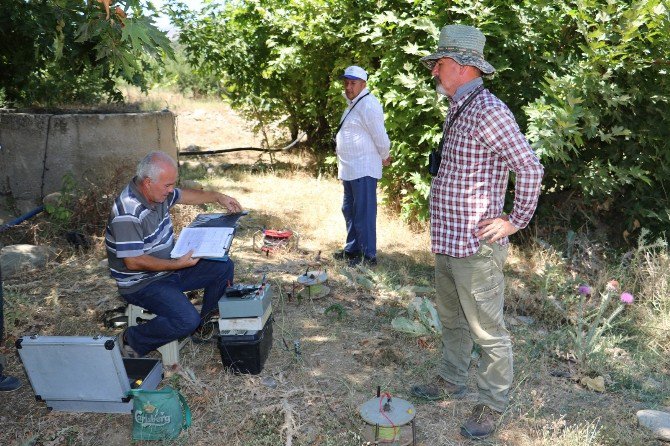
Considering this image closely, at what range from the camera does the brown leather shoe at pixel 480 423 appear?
3506mm

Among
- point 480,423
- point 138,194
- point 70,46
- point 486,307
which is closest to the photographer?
point 486,307

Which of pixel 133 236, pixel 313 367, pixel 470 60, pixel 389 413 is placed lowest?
pixel 313 367

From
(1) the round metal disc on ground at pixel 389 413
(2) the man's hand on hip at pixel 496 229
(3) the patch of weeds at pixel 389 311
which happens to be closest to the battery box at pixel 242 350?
(1) the round metal disc on ground at pixel 389 413

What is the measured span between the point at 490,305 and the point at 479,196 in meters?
0.60

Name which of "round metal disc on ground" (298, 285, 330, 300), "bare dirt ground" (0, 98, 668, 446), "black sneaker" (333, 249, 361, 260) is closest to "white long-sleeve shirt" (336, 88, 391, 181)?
"black sneaker" (333, 249, 361, 260)

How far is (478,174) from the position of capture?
3301 millimetres

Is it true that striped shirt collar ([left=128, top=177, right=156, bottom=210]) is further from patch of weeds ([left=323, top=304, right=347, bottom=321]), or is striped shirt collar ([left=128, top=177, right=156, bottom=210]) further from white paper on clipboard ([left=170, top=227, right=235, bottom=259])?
patch of weeds ([left=323, top=304, right=347, bottom=321])

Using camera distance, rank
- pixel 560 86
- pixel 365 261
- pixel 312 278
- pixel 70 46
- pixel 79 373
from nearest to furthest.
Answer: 1. pixel 79 373
2. pixel 312 278
3. pixel 560 86
4. pixel 365 261
5. pixel 70 46

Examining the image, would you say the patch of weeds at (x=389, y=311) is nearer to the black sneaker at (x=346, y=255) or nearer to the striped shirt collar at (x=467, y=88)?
the black sneaker at (x=346, y=255)

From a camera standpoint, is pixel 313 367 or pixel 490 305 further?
pixel 313 367

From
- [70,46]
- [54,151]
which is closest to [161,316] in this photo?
[70,46]

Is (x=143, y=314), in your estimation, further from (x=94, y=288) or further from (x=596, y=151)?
(x=596, y=151)

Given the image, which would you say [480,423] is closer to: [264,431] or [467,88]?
[264,431]

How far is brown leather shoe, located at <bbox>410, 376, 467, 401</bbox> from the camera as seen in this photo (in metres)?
3.94
